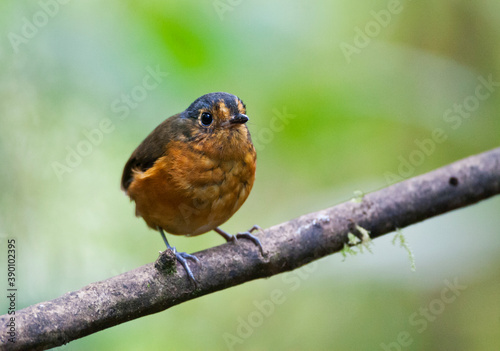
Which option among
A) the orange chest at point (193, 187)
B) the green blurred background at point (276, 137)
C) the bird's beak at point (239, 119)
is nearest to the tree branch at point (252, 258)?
the green blurred background at point (276, 137)

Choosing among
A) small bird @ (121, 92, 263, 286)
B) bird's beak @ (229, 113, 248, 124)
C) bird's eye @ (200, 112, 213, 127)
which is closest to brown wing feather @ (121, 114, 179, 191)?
Result: small bird @ (121, 92, 263, 286)

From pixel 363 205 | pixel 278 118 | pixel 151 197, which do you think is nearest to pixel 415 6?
pixel 278 118

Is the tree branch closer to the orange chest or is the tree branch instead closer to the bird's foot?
the bird's foot

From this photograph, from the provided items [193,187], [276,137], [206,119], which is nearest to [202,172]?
[193,187]

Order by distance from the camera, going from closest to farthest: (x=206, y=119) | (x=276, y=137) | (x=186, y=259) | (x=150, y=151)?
(x=186, y=259) → (x=206, y=119) → (x=150, y=151) → (x=276, y=137)

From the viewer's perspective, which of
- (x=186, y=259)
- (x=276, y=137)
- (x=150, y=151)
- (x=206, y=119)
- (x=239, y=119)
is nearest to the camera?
(x=186, y=259)

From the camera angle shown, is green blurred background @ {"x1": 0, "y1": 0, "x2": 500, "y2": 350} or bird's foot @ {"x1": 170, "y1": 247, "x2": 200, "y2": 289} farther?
green blurred background @ {"x1": 0, "y1": 0, "x2": 500, "y2": 350}

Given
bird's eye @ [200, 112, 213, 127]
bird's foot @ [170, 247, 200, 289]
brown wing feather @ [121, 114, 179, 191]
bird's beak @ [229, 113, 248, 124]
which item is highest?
bird's beak @ [229, 113, 248, 124]

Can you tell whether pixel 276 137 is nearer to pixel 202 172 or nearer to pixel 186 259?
pixel 202 172
